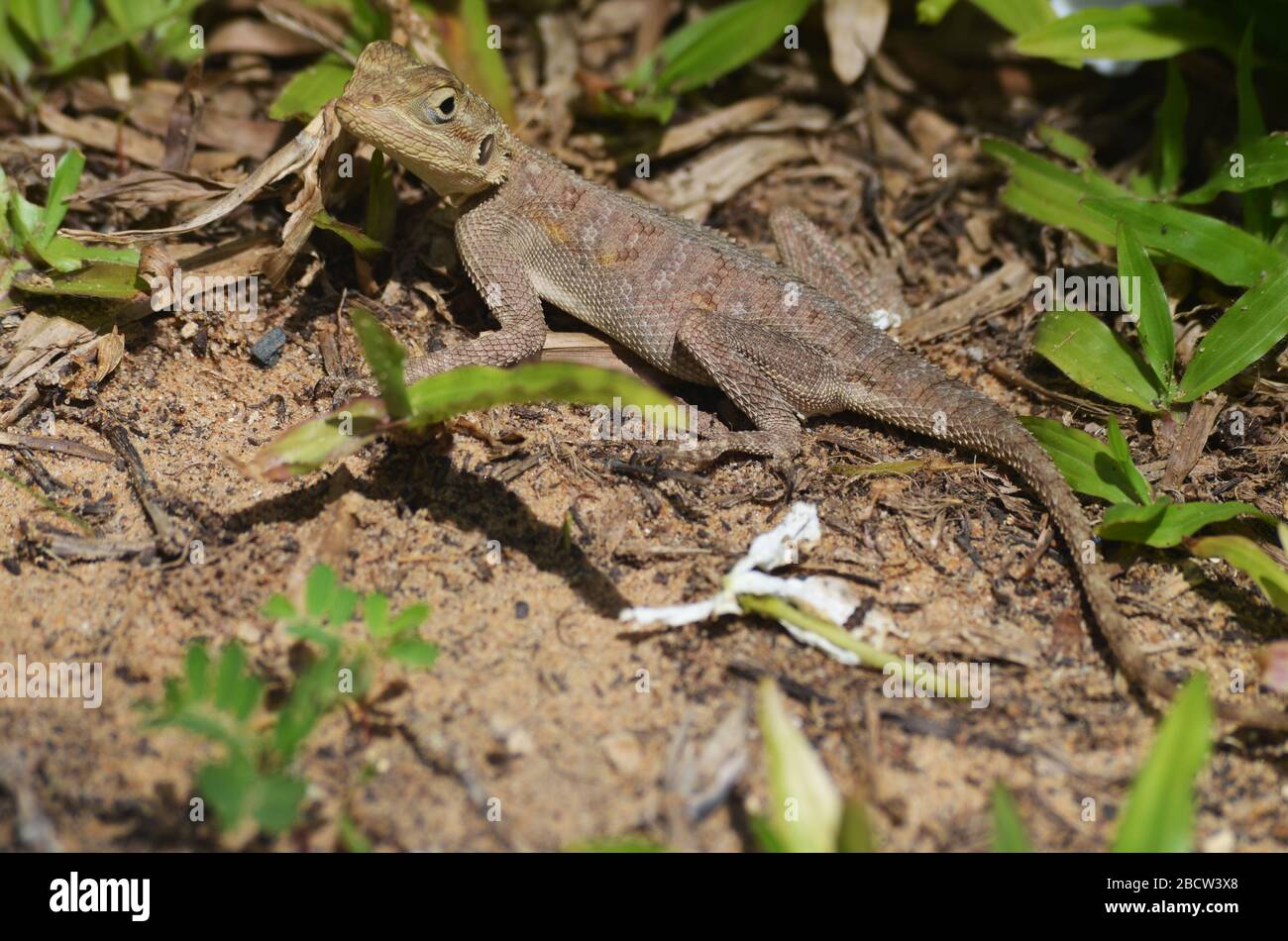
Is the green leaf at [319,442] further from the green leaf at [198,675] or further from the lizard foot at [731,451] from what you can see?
the lizard foot at [731,451]

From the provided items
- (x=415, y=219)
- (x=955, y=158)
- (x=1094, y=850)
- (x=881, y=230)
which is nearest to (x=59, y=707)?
(x=415, y=219)

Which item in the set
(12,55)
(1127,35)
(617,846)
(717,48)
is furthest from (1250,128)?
(12,55)

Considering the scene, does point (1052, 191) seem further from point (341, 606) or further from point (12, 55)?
point (12, 55)

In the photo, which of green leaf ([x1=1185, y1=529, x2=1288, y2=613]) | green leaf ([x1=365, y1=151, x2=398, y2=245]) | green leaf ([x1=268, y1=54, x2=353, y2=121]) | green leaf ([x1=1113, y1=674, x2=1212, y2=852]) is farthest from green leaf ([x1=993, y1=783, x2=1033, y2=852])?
green leaf ([x1=268, y1=54, x2=353, y2=121])

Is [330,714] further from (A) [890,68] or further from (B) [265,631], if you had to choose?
(A) [890,68]

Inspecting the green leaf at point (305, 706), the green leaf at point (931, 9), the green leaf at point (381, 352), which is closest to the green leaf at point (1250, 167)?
the green leaf at point (931, 9)

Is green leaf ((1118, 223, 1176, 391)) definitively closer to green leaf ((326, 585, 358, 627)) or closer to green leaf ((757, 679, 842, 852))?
green leaf ((757, 679, 842, 852))
